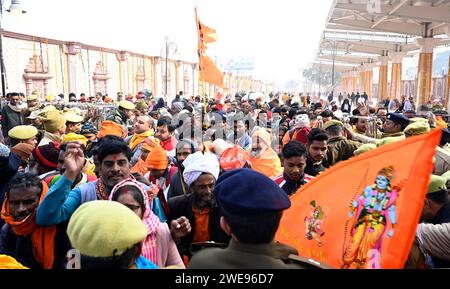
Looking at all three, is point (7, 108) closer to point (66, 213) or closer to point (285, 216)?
point (66, 213)

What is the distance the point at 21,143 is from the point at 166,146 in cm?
182

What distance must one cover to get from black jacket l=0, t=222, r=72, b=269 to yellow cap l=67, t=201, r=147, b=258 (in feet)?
2.99

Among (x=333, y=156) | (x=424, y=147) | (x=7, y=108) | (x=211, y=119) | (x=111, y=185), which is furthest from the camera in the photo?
(x=7, y=108)

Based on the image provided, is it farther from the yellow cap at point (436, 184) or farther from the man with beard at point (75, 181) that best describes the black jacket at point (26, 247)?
the yellow cap at point (436, 184)

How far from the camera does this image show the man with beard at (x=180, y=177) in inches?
151

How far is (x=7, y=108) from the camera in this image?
9.28 meters

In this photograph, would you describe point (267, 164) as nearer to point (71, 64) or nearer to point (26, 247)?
point (26, 247)

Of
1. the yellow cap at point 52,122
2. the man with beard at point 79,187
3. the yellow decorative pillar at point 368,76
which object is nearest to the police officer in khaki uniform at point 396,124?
the man with beard at point 79,187

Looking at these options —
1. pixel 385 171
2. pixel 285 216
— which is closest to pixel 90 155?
pixel 285 216

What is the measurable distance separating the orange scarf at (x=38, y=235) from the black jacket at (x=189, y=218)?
0.83 meters

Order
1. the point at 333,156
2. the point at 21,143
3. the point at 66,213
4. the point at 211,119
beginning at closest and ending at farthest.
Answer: the point at 66,213, the point at 21,143, the point at 333,156, the point at 211,119

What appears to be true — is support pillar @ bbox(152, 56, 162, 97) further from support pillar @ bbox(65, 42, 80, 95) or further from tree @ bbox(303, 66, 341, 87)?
tree @ bbox(303, 66, 341, 87)

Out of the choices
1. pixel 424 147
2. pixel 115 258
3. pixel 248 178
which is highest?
pixel 424 147

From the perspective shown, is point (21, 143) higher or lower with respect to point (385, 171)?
lower
